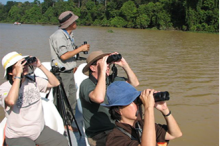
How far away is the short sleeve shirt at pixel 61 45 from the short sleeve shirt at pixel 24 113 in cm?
87

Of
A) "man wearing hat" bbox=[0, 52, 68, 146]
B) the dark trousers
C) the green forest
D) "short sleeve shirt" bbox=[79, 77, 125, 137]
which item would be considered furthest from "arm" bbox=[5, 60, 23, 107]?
the green forest

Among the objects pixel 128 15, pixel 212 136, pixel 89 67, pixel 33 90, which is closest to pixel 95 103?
pixel 89 67

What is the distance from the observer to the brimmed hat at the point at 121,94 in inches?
62.9

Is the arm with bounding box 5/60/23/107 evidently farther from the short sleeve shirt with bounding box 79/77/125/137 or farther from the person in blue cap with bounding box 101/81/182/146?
the person in blue cap with bounding box 101/81/182/146

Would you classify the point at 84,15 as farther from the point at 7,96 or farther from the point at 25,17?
the point at 7,96

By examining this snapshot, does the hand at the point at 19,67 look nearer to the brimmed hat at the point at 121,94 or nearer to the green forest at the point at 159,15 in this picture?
the brimmed hat at the point at 121,94

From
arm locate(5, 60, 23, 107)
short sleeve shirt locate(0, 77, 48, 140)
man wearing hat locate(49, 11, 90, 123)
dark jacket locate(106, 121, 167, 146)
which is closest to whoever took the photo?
dark jacket locate(106, 121, 167, 146)

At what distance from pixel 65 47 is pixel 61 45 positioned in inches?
2.4

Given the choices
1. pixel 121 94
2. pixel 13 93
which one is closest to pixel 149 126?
pixel 121 94

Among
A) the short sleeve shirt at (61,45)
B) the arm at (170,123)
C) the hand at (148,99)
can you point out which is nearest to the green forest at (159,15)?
the short sleeve shirt at (61,45)

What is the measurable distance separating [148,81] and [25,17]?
77251mm

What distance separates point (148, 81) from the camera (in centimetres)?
642

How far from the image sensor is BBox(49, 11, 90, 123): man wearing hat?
307 cm

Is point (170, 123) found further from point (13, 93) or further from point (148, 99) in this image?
point (13, 93)
